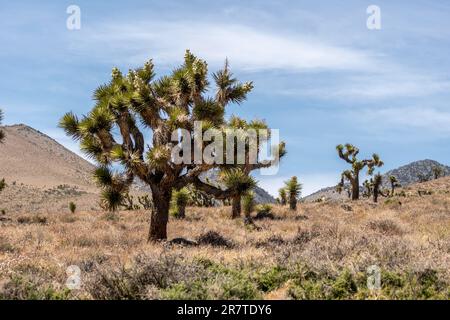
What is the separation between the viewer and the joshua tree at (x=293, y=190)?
3378cm

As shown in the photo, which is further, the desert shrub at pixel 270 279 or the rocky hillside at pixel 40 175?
the rocky hillside at pixel 40 175

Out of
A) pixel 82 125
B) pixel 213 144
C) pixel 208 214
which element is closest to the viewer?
pixel 213 144

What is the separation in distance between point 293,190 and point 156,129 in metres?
19.3

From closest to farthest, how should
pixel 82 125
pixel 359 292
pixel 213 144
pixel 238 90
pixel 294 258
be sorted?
pixel 359 292 < pixel 294 258 < pixel 213 144 < pixel 82 125 < pixel 238 90

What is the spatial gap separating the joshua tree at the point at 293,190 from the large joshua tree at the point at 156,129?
57.3 ft

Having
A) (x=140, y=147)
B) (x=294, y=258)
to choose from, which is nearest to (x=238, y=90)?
(x=140, y=147)

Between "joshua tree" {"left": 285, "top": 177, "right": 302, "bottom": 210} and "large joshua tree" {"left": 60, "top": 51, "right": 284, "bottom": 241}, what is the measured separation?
1746 centimetres

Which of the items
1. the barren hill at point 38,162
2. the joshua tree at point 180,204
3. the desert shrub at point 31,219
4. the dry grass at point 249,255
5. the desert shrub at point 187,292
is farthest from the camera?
the barren hill at point 38,162

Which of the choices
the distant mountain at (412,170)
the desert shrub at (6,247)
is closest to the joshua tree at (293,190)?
the desert shrub at (6,247)

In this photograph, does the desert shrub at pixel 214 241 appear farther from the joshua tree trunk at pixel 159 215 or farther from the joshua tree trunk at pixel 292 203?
the joshua tree trunk at pixel 292 203
